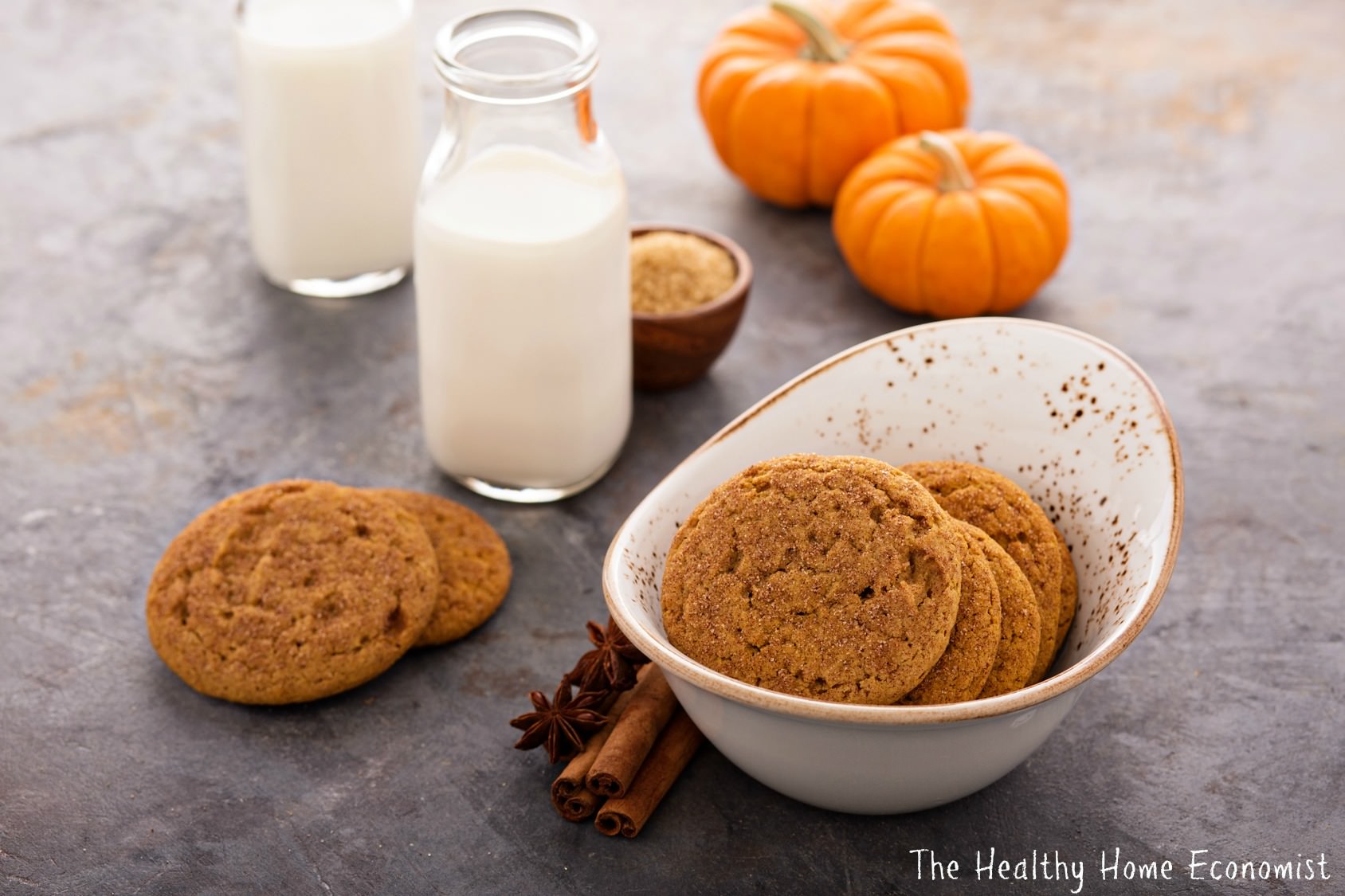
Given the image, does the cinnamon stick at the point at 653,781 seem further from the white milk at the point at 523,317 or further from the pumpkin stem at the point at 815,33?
the pumpkin stem at the point at 815,33

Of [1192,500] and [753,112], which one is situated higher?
[753,112]

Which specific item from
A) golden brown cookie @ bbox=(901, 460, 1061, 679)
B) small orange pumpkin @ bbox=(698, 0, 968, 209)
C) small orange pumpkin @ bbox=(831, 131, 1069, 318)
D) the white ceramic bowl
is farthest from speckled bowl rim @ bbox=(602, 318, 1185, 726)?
small orange pumpkin @ bbox=(698, 0, 968, 209)

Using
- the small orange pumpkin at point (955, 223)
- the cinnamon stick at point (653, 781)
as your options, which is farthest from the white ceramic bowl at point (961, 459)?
the small orange pumpkin at point (955, 223)

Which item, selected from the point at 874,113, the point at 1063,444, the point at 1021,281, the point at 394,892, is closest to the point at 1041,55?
the point at 874,113

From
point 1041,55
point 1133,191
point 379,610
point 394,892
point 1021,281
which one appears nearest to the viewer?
point 394,892

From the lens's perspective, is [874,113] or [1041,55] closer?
[874,113]

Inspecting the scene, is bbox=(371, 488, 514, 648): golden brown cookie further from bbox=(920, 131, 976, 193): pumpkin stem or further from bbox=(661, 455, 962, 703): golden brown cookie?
bbox=(920, 131, 976, 193): pumpkin stem

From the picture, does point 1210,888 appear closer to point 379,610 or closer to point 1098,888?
point 1098,888
